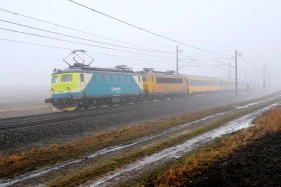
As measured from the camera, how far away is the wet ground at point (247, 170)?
590 cm

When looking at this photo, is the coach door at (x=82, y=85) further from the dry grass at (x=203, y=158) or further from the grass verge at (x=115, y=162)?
the dry grass at (x=203, y=158)

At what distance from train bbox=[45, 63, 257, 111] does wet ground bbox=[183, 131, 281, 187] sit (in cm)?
1675

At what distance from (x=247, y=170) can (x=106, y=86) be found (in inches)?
807

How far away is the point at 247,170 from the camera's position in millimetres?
6723

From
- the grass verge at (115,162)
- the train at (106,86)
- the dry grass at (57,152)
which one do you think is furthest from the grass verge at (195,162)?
the train at (106,86)

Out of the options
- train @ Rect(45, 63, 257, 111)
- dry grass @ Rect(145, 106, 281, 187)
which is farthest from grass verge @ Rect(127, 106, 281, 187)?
train @ Rect(45, 63, 257, 111)

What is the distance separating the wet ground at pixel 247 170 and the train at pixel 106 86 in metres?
16.8

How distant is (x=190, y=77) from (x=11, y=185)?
42250 mm

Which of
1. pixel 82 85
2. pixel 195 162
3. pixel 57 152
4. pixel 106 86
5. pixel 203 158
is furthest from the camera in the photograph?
pixel 106 86

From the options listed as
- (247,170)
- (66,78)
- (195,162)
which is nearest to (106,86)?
(66,78)

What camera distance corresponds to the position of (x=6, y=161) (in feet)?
28.1

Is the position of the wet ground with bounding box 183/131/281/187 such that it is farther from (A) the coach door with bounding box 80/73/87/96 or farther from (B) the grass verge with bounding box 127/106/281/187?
(A) the coach door with bounding box 80/73/87/96

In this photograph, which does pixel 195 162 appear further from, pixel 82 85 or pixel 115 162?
pixel 82 85

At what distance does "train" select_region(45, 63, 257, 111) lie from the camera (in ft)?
74.5
